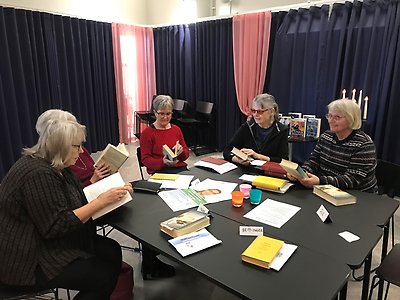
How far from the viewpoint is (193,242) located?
135cm

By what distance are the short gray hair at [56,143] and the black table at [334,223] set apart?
2.57 feet

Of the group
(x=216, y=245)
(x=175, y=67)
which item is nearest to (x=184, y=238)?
(x=216, y=245)

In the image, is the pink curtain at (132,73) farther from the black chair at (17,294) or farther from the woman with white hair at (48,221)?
the black chair at (17,294)

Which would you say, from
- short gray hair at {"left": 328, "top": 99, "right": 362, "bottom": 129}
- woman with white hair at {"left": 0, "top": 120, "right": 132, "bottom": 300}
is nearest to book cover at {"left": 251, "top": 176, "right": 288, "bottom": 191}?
short gray hair at {"left": 328, "top": 99, "right": 362, "bottom": 129}

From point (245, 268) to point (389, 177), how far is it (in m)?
1.50

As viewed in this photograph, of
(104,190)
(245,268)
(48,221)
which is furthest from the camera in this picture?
(104,190)

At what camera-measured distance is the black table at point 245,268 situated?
3.51ft

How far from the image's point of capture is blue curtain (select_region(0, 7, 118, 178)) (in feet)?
13.1

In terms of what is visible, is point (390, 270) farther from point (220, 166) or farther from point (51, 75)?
point (51, 75)

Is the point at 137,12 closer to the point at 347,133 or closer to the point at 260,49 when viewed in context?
the point at 260,49

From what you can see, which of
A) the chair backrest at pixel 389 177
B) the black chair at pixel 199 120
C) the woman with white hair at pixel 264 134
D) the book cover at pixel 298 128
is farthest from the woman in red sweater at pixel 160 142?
the black chair at pixel 199 120

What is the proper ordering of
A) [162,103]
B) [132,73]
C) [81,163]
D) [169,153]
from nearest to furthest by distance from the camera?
[81,163] < [169,153] < [162,103] < [132,73]

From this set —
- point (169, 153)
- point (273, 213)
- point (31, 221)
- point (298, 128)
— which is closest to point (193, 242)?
point (273, 213)

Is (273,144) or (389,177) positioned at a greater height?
(273,144)
